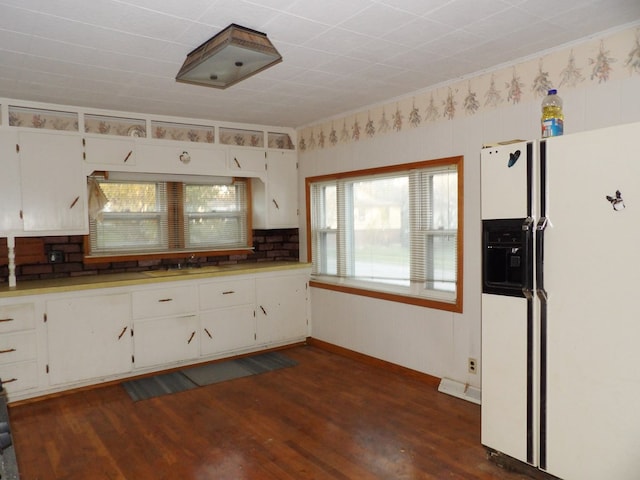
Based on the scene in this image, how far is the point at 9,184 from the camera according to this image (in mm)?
3617

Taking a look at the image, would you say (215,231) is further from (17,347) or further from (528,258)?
(528,258)

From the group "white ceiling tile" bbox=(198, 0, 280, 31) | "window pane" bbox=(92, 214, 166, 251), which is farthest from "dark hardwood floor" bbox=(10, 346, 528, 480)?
"white ceiling tile" bbox=(198, 0, 280, 31)

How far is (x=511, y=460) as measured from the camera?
8.02 ft

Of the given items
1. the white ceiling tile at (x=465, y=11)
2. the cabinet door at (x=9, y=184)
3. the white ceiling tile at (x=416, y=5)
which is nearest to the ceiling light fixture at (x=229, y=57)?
the white ceiling tile at (x=416, y=5)

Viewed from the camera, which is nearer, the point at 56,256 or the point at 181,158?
the point at 56,256

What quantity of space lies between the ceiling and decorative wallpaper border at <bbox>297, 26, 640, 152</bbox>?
10 centimetres

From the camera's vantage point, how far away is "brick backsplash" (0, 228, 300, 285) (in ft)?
13.1

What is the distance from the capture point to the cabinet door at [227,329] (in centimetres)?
436

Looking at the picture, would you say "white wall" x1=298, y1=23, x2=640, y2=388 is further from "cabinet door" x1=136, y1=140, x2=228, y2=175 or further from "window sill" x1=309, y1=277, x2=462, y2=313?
"cabinet door" x1=136, y1=140, x2=228, y2=175

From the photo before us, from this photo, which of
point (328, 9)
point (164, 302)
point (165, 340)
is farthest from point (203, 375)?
point (328, 9)

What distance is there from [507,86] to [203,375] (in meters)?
3.39

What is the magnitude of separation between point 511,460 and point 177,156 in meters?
3.71

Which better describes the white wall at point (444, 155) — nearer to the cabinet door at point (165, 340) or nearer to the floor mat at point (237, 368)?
the floor mat at point (237, 368)

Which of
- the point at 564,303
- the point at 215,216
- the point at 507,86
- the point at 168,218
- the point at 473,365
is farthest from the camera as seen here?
the point at 215,216
